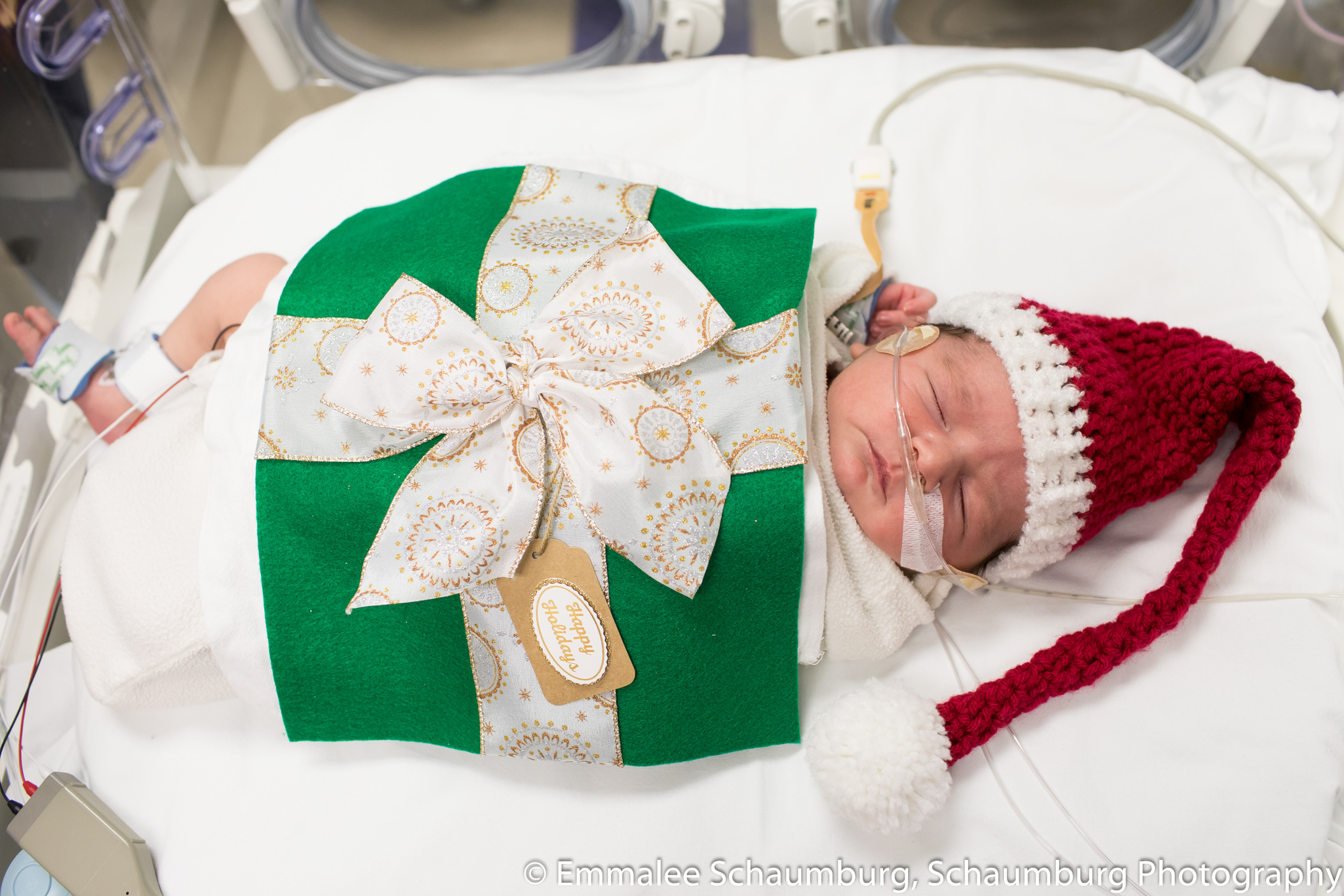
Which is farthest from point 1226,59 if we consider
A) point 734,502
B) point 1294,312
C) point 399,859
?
point 399,859

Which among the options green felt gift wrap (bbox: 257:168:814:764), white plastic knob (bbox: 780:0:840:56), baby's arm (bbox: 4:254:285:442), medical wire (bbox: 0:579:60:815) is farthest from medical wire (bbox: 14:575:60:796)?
white plastic knob (bbox: 780:0:840:56)

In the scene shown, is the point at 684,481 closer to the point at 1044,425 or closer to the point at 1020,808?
the point at 1044,425

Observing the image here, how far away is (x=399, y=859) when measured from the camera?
1.11 m

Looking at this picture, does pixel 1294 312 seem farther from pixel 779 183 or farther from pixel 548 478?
pixel 548 478

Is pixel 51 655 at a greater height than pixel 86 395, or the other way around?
pixel 86 395

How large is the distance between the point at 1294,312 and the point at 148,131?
1.98 m

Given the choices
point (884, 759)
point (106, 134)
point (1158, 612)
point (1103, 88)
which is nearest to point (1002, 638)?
point (1158, 612)

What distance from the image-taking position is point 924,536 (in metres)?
1.08

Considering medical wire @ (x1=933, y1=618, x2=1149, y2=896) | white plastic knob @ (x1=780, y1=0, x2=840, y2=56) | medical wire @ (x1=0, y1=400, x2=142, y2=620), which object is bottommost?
medical wire @ (x1=933, y1=618, x2=1149, y2=896)

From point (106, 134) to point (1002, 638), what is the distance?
1.79 meters

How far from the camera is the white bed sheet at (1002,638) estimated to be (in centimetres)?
110

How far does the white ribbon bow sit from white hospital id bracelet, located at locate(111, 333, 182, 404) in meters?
0.45

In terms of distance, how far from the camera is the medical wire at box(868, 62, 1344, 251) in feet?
4.48

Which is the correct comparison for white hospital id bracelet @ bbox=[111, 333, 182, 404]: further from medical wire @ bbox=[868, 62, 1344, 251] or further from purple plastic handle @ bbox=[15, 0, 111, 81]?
medical wire @ bbox=[868, 62, 1344, 251]
